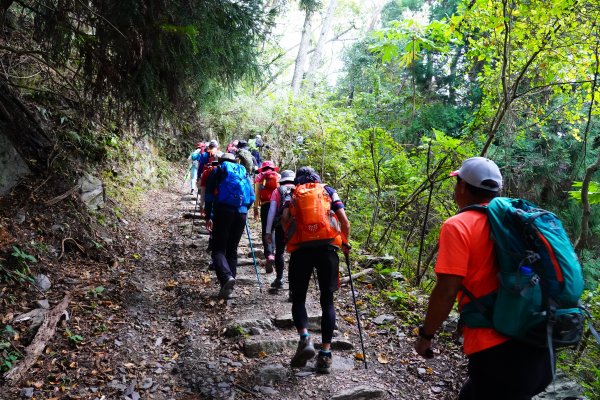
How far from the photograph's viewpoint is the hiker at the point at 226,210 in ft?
18.1

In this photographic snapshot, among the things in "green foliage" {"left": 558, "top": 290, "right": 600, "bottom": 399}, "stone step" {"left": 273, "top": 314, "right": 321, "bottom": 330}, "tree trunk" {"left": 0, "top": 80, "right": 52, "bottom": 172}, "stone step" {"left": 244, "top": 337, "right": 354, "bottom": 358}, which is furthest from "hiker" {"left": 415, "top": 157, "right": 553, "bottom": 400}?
"tree trunk" {"left": 0, "top": 80, "right": 52, "bottom": 172}

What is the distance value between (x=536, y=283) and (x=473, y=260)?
12.1 inches

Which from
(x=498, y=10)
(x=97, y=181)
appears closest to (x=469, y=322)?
(x=498, y=10)

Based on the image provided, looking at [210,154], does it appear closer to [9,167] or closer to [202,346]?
[9,167]

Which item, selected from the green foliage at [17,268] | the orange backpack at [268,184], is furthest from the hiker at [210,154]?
the green foliage at [17,268]

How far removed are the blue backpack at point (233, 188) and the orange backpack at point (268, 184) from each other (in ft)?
3.92

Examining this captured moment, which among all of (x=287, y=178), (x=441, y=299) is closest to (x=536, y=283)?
(x=441, y=299)

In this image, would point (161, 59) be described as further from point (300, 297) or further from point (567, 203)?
point (567, 203)

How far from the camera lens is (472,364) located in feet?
7.12

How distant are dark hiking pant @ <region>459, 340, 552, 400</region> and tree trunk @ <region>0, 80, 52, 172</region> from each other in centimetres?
669

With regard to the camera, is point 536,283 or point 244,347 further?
point 244,347

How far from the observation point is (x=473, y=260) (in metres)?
2.10

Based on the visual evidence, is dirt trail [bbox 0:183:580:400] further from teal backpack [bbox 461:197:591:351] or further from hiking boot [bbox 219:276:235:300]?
teal backpack [bbox 461:197:591:351]

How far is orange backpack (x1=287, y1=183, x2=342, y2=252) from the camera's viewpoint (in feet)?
12.9
